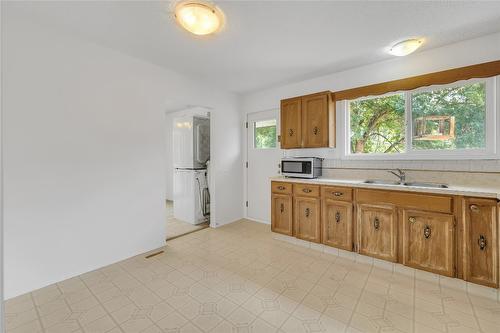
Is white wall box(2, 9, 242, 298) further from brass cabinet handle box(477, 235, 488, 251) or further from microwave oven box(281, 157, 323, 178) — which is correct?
→ brass cabinet handle box(477, 235, 488, 251)

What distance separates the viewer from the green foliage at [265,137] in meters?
4.26

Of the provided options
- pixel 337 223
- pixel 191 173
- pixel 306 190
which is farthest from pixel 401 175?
pixel 191 173

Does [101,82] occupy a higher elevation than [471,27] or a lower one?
lower

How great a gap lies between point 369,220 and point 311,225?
721 millimetres

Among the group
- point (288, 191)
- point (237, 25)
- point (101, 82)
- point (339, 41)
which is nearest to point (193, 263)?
point (288, 191)

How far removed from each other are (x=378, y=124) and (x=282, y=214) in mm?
1784

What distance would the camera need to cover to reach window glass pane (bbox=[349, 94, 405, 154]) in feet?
10.2

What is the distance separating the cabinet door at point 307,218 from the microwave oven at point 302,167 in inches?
14.7

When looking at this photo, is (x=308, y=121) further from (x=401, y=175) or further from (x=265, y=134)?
(x=401, y=175)

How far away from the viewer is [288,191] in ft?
11.2

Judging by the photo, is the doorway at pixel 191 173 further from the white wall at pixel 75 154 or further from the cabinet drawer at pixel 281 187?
the cabinet drawer at pixel 281 187

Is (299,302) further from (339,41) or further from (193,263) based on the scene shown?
(339,41)

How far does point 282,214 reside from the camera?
350 centimetres

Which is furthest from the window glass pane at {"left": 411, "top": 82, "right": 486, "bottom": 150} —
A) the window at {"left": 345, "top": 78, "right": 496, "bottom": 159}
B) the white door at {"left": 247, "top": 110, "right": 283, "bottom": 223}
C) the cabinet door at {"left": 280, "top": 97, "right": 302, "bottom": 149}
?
the white door at {"left": 247, "top": 110, "right": 283, "bottom": 223}
